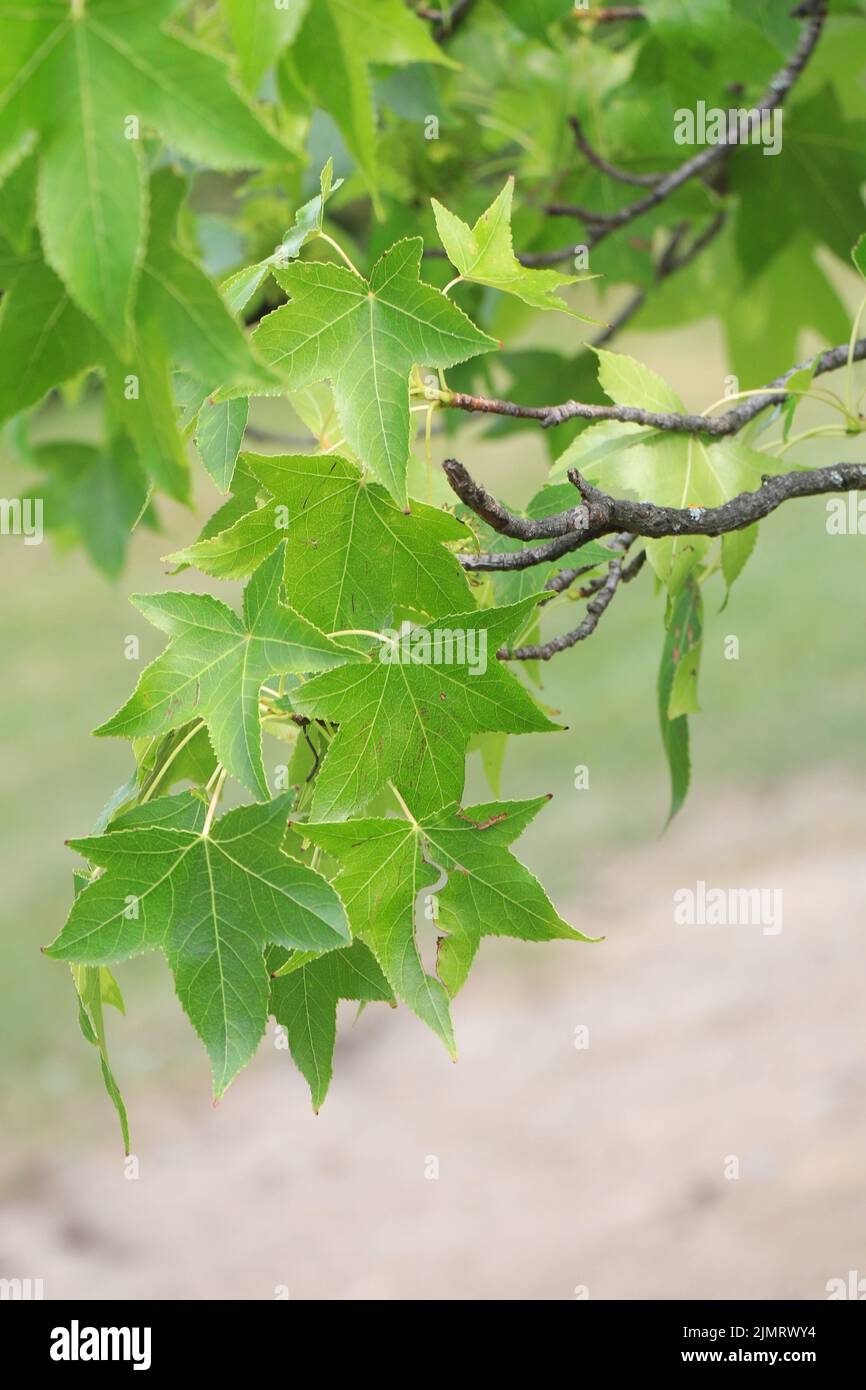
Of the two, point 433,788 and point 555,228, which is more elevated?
point 555,228

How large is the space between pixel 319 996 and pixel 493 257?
466 mm

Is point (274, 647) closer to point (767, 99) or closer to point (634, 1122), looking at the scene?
point (767, 99)

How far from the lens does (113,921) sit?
30.6 inches

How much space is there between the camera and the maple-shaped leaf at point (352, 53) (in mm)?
720

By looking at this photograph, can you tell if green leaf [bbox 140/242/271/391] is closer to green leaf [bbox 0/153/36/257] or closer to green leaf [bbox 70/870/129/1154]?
green leaf [bbox 0/153/36/257]

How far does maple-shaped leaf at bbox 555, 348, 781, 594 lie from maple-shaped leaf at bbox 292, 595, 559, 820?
0.24 metres

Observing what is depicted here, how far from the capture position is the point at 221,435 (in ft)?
2.68

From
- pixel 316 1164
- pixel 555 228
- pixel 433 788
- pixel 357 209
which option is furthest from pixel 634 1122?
pixel 357 209

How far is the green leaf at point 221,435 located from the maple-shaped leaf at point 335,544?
0.02m

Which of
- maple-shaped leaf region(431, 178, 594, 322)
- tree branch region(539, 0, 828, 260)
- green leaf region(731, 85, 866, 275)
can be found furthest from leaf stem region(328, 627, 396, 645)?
green leaf region(731, 85, 866, 275)

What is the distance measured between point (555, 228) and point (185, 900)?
129 centimetres

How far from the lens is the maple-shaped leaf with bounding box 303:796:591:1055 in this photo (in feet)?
2.53

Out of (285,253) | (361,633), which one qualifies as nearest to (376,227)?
(285,253)

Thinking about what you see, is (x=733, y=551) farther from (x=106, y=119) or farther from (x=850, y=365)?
(x=106, y=119)
